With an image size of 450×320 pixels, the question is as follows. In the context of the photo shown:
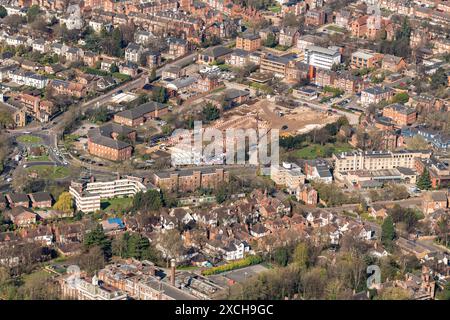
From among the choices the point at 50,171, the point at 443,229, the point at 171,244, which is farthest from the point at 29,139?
the point at 443,229

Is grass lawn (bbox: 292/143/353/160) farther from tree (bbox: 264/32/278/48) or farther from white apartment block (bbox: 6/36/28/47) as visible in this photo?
white apartment block (bbox: 6/36/28/47)

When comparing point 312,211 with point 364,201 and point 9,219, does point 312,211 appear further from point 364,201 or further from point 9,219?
point 9,219

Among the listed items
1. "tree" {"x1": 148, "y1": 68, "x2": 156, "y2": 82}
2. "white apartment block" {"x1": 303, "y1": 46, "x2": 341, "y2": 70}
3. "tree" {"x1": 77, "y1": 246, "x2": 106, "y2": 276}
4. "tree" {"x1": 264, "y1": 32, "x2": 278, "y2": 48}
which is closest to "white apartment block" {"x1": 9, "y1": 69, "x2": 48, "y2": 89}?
"tree" {"x1": 148, "y1": 68, "x2": 156, "y2": 82}

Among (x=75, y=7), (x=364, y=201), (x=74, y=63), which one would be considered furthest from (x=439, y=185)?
(x=75, y=7)

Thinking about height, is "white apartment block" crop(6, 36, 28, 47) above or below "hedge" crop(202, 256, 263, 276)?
below

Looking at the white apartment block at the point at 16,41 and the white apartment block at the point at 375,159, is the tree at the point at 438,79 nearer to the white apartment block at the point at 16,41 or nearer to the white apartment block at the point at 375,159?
the white apartment block at the point at 375,159

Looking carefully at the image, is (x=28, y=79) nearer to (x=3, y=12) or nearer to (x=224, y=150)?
(x=3, y=12)
